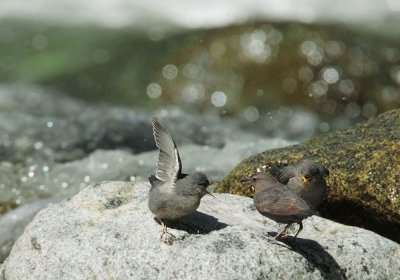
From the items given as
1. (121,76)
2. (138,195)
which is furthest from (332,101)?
(138,195)

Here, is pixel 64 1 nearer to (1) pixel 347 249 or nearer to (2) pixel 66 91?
(2) pixel 66 91

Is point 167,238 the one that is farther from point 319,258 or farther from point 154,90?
point 154,90

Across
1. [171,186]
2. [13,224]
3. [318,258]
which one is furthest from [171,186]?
[13,224]

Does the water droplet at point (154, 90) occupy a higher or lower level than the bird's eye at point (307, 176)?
lower

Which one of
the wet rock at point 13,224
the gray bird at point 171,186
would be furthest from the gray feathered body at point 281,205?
the wet rock at point 13,224

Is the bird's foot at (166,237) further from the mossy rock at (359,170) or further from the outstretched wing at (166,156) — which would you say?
the mossy rock at (359,170)

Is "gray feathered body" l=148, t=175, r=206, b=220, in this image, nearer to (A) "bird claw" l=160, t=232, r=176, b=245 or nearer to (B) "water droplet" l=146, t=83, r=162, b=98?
(A) "bird claw" l=160, t=232, r=176, b=245

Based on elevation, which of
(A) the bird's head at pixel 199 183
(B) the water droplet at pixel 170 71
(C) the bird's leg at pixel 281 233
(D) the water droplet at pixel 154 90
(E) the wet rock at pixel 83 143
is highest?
(A) the bird's head at pixel 199 183

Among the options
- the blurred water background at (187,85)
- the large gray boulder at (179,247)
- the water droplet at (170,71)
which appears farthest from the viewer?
the water droplet at (170,71)
